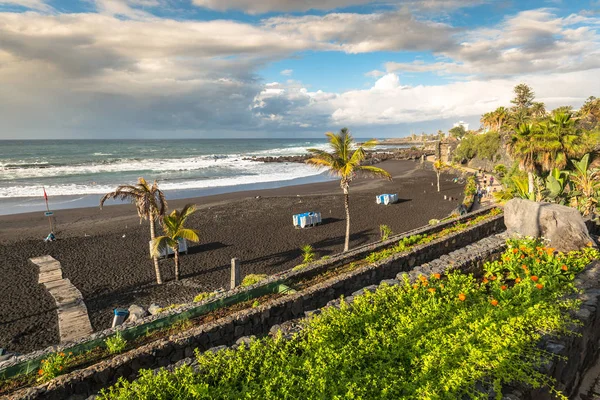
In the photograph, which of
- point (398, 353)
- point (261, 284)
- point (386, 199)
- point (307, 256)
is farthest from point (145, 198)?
point (386, 199)

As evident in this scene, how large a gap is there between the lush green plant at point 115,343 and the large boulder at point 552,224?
10.8m

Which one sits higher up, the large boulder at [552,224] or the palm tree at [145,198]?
the palm tree at [145,198]

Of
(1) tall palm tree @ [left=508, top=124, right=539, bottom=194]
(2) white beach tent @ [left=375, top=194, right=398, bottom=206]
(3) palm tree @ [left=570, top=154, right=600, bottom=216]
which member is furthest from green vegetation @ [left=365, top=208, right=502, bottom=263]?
(2) white beach tent @ [left=375, top=194, right=398, bottom=206]

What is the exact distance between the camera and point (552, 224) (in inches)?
371

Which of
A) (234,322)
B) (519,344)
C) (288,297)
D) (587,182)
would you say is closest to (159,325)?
(234,322)

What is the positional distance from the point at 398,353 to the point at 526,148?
1288 cm

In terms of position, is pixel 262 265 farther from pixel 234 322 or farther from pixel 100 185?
pixel 100 185

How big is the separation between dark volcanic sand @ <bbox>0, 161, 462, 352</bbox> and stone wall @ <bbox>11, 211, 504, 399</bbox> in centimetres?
674

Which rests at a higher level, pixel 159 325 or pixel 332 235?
pixel 159 325

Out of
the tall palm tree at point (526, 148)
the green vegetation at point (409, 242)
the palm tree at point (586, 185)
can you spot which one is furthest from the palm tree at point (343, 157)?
the palm tree at point (586, 185)

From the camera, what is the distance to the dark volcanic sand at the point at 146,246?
41.6 ft

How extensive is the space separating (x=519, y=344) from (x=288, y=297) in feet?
14.8

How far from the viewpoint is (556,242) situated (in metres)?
9.19

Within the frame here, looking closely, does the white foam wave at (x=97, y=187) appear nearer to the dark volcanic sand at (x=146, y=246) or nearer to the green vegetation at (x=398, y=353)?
the dark volcanic sand at (x=146, y=246)
